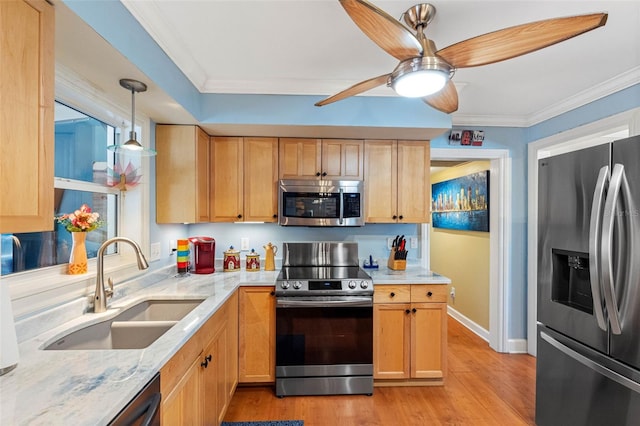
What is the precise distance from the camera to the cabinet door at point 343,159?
8.90ft

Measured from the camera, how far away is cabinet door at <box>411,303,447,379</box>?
2.43m

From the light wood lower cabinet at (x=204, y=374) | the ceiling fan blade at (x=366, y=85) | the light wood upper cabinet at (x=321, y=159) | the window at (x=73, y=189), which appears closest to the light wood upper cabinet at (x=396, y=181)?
the light wood upper cabinet at (x=321, y=159)

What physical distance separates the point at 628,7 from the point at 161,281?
324 centimetres

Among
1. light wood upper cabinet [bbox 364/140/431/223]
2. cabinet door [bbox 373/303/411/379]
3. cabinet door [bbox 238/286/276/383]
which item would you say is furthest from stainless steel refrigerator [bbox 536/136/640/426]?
cabinet door [bbox 238/286/276/383]

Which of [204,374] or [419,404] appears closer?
[204,374]

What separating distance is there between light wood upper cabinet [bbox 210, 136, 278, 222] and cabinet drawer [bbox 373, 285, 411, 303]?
117 cm

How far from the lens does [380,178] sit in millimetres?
2748

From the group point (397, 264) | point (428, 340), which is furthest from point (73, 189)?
point (428, 340)

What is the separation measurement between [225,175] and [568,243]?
249 centimetres

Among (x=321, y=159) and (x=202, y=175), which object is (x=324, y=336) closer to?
(x=321, y=159)

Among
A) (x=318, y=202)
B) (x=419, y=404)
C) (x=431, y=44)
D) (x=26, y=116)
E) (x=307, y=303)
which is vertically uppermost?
(x=431, y=44)

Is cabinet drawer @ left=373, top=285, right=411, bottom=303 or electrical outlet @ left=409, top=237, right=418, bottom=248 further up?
electrical outlet @ left=409, top=237, right=418, bottom=248

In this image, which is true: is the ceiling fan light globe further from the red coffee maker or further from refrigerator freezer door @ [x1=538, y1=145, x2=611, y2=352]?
the red coffee maker

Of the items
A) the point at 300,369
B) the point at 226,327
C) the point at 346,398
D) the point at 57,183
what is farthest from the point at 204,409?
the point at 57,183
